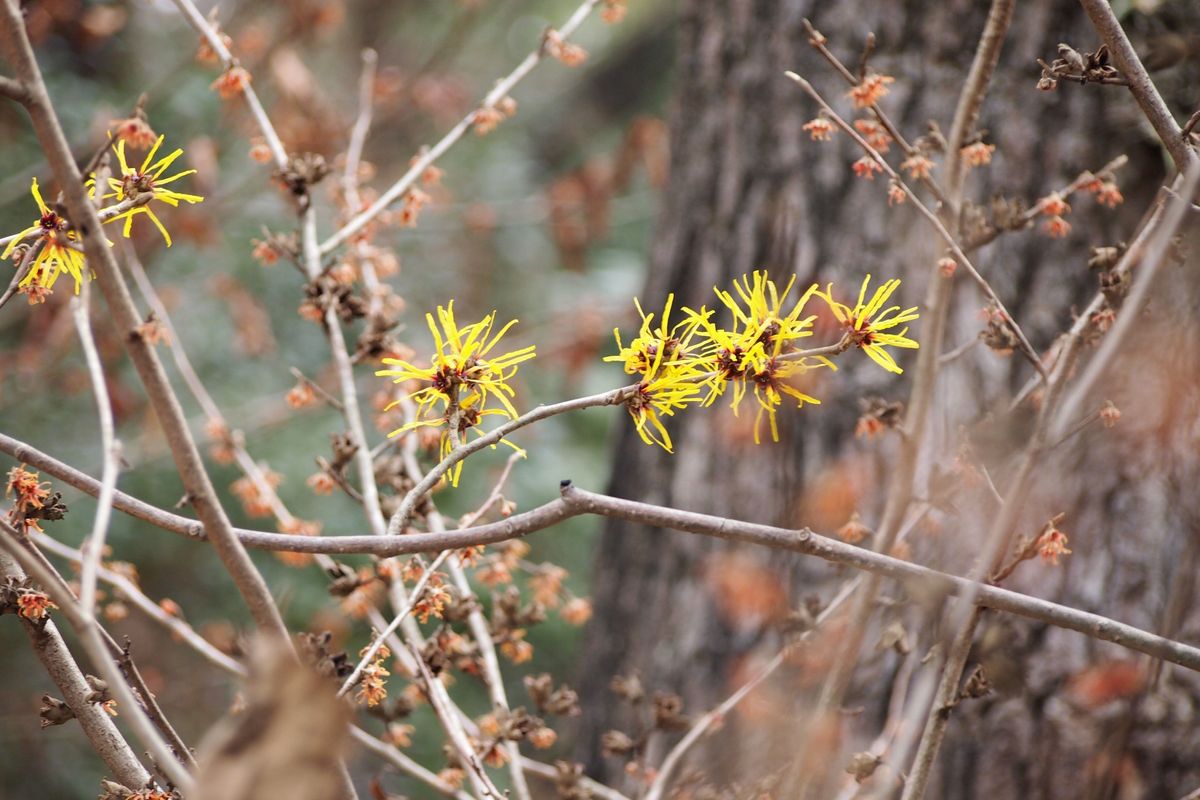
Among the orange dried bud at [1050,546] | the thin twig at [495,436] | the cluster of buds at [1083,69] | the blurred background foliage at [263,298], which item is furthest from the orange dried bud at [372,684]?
the blurred background foliage at [263,298]

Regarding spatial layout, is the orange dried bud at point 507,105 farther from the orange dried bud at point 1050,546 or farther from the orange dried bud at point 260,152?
the orange dried bud at point 1050,546

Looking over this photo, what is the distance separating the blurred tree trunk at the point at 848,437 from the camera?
131 centimetres

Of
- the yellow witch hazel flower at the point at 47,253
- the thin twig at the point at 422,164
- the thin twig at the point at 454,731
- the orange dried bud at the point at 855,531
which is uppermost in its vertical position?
the thin twig at the point at 422,164

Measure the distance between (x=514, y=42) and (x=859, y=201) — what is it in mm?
3339

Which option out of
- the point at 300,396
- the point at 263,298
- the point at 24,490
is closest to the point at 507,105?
the point at 300,396

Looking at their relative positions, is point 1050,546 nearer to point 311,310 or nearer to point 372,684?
point 372,684

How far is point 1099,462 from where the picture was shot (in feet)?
4.41

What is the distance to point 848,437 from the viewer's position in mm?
1485

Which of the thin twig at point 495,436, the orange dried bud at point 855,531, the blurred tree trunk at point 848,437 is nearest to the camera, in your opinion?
the thin twig at point 495,436

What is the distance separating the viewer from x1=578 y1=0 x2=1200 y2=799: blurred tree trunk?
1.31 metres

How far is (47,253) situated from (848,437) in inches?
41.5

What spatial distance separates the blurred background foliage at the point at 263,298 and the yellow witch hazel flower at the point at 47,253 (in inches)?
48.2

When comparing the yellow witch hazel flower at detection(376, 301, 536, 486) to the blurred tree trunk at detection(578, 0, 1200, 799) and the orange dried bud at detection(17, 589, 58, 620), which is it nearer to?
the orange dried bud at detection(17, 589, 58, 620)

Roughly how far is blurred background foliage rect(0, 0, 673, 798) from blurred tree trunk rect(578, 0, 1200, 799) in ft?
1.19
